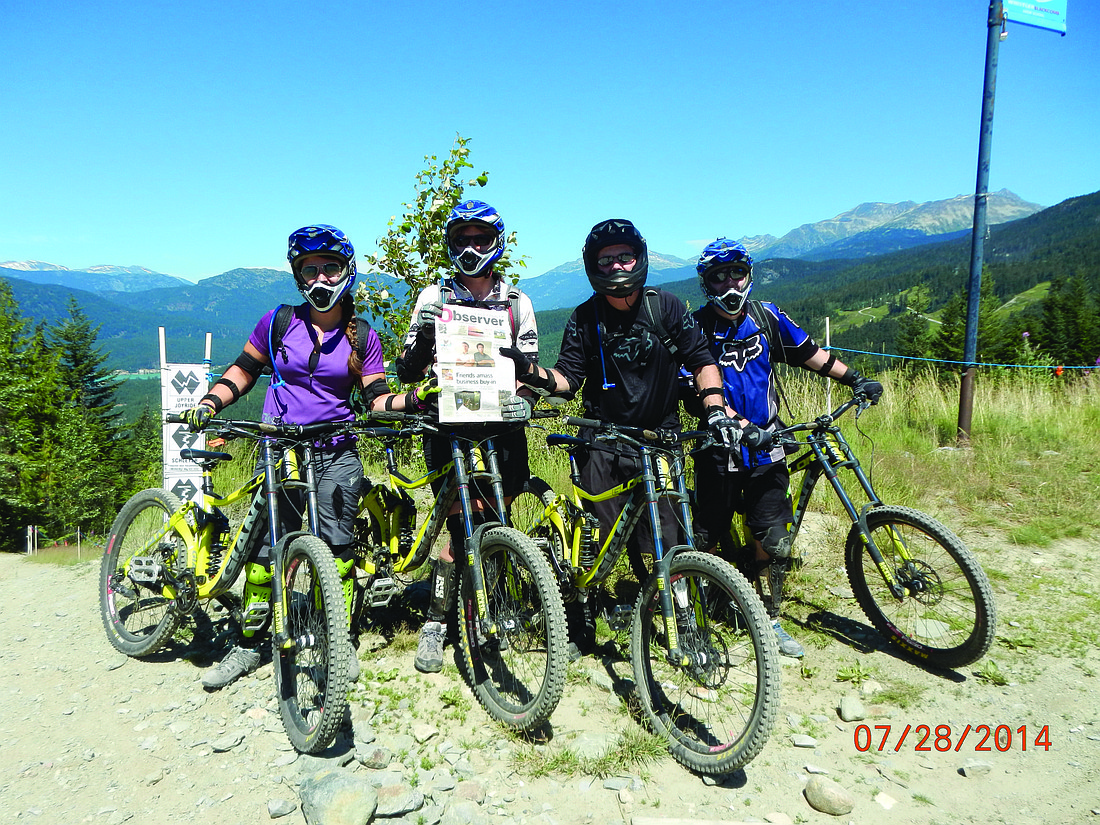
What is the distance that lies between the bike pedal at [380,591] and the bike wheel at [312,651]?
0.67m

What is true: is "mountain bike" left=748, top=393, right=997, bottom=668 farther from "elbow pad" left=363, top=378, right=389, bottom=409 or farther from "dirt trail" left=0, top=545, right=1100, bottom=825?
"elbow pad" left=363, top=378, right=389, bottom=409

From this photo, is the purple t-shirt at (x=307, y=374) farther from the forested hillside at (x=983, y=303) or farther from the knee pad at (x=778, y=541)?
the knee pad at (x=778, y=541)

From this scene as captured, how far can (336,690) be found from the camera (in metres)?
2.79

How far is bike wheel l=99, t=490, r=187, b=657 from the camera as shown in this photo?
3949 mm

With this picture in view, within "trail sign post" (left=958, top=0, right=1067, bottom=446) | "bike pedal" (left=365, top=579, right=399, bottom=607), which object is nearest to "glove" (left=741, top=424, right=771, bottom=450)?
"bike pedal" (left=365, top=579, right=399, bottom=607)

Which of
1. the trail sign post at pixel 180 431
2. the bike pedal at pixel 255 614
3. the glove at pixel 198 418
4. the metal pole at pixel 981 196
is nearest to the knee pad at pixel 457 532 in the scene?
the bike pedal at pixel 255 614

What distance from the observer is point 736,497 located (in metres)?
4.20

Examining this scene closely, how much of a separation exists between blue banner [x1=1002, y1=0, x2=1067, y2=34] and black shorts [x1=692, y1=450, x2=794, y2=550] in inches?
320

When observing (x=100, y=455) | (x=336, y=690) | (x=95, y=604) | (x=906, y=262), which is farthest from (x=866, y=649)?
(x=906, y=262)

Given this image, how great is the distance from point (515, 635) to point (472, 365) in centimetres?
146

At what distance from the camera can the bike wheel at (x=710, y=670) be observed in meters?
2.59

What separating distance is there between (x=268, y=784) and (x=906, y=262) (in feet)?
755

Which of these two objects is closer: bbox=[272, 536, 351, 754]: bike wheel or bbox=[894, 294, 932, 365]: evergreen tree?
bbox=[272, 536, 351, 754]: bike wheel

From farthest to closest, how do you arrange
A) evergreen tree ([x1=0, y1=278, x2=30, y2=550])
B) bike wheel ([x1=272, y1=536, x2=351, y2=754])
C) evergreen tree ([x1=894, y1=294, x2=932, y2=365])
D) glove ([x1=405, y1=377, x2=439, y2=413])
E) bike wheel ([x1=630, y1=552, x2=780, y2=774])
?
evergreen tree ([x1=894, y1=294, x2=932, y2=365]), evergreen tree ([x1=0, y1=278, x2=30, y2=550]), glove ([x1=405, y1=377, x2=439, y2=413]), bike wheel ([x1=272, y1=536, x2=351, y2=754]), bike wheel ([x1=630, y1=552, x2=780, y2=774])
